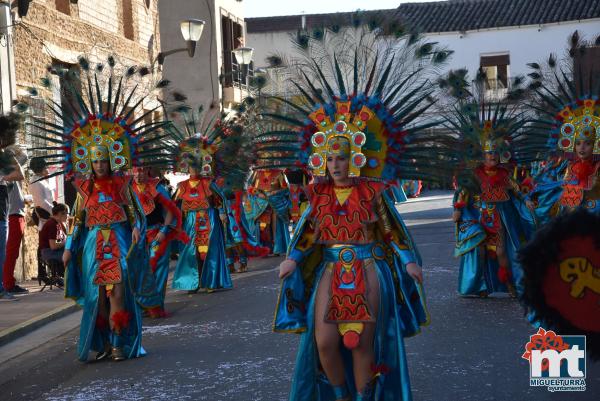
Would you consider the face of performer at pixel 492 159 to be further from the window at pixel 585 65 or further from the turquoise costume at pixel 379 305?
the turquoise costume at pixel 379 305

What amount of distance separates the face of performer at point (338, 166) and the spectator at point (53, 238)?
25.6 ft

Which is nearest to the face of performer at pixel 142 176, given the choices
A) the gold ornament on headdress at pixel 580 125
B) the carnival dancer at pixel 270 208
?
the gold ornament on headdress at pixel 580 125

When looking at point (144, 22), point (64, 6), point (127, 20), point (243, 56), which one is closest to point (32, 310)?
point (64, 6)

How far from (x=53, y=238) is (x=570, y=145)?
667 cm

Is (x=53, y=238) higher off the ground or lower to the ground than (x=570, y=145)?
lower

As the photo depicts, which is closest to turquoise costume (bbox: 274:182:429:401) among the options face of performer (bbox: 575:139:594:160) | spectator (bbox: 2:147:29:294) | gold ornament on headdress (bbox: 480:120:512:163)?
face of performer (bbox: 575:139:594:160)

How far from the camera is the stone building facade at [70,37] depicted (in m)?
15.6

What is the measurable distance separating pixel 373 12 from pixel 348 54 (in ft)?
1.28

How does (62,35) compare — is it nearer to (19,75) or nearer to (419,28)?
(19,75)

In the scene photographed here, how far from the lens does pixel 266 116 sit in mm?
6570

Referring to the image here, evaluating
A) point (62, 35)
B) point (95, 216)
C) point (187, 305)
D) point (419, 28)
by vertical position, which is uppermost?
point (62, 35)

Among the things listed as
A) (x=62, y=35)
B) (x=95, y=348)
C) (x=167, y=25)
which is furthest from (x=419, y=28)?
(x=167, y=25)

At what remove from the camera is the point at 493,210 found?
11.6 m

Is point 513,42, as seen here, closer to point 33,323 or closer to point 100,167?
point 33,323
